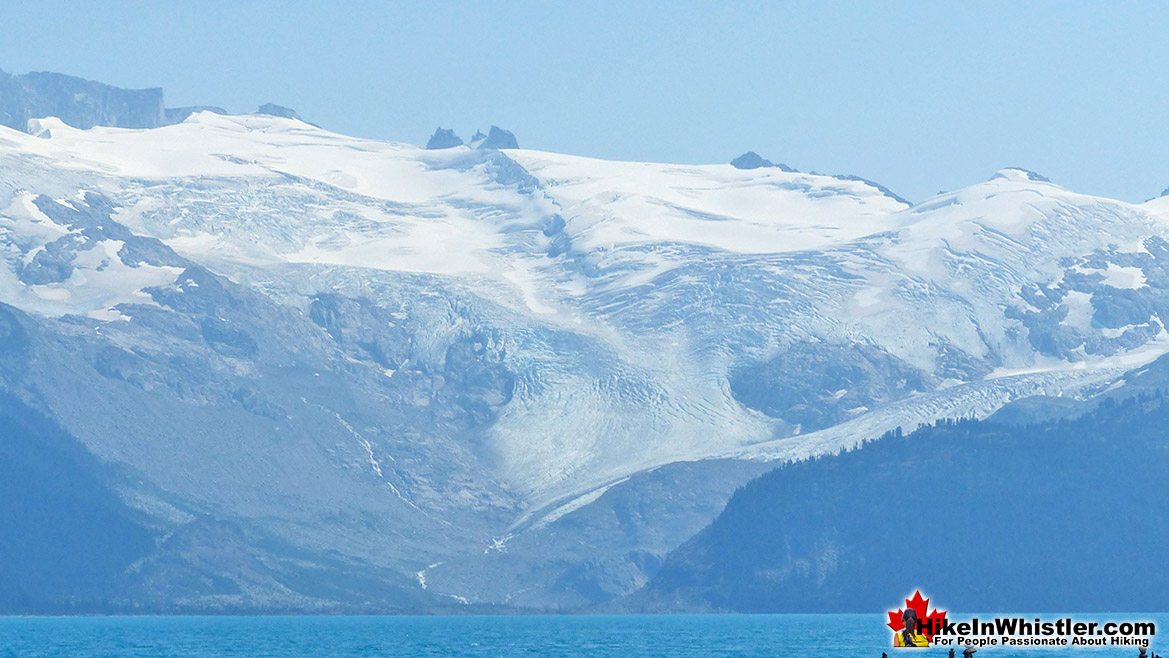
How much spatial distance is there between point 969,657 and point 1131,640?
12031 mm

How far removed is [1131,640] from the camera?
200m

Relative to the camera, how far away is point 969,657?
199750mm
